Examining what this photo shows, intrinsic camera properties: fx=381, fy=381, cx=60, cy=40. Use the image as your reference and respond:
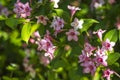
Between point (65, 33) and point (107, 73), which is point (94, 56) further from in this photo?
point (65, 33)

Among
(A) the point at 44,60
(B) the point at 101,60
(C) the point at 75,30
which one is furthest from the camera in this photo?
(A) the point at 44,60

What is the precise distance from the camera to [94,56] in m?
2.29

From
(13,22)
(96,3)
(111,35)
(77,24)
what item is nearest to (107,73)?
(111,35)

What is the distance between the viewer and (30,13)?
239cm

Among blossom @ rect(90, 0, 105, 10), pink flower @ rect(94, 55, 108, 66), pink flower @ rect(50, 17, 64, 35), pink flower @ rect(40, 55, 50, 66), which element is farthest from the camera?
pink flower @ rect(40, 55, 50, 66)

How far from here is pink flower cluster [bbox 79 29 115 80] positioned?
2.24m

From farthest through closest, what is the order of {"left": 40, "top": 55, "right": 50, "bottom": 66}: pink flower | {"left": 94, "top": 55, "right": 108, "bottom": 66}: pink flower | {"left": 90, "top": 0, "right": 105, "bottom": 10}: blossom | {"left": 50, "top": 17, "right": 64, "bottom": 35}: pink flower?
1. {"left": 40, "top": 55, "right": 50, "bottom": 66}: pink flower
2. {"left": 90, "top": 0, "right": 105, "bottom": 10}: blossom
3. {"left": 50, "top": 17, "right": 64, "bottom": 35}: pink flower
4. {"left": 94, "top": 55, "right": 108, "bottom": 66}: pink flower

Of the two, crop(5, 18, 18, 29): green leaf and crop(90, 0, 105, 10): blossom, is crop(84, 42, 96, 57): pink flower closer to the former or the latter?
crop(5, 18, 18, 29): green leaf

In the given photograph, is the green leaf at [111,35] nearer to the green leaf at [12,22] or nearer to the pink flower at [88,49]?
the pink flower at [88,49]

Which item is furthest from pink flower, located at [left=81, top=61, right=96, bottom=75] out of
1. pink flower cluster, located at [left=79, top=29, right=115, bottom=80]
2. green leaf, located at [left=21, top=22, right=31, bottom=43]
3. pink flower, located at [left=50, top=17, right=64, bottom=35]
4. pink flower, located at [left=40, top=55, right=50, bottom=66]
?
pink flower, located at [left=40, top=55, right=50, bottom=66]

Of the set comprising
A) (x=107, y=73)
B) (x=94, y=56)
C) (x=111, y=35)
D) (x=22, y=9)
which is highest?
(x=22, y=9)

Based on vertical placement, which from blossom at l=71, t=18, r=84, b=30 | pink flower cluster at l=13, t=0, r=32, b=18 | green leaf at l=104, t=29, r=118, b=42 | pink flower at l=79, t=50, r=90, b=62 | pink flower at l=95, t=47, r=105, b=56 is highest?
pink flower cluster at l=13, t=0, r=32, b=18

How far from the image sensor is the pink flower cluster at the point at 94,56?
2.24 metres

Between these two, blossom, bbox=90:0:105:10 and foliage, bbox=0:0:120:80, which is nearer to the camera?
foliage, bbox=0:0:120:80
